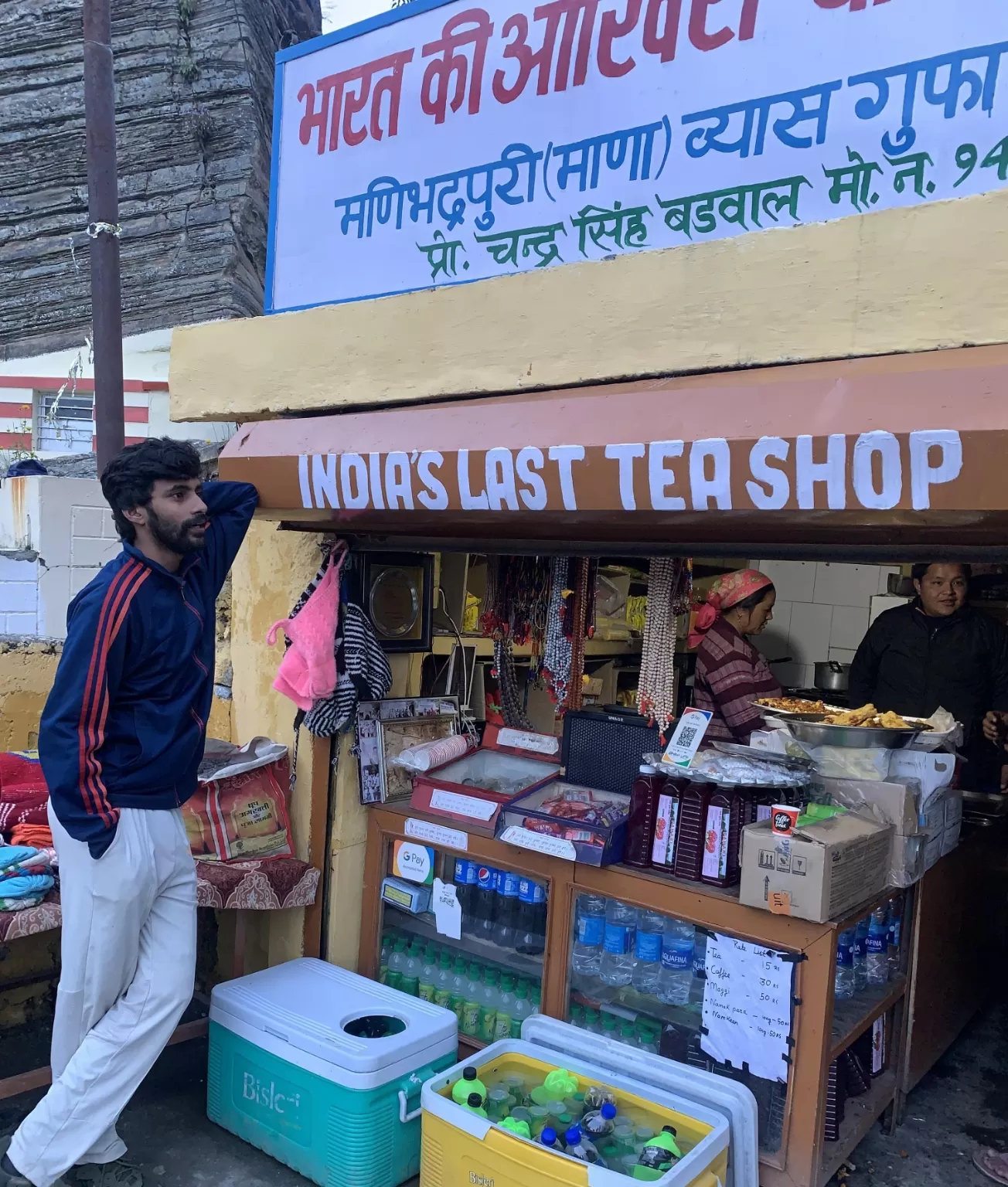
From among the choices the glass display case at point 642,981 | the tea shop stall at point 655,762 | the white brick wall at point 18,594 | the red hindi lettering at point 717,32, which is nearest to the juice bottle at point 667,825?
the tea shop stall at point 655,762

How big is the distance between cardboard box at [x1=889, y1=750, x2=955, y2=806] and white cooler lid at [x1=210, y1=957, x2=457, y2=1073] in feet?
5.81

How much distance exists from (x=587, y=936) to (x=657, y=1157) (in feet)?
2.95

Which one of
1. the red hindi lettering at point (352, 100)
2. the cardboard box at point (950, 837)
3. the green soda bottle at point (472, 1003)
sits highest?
the red hindi lettering at point (352, 100)

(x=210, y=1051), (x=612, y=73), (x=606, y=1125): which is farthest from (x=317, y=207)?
(x=606, y=1125)

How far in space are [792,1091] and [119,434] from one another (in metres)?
3.98

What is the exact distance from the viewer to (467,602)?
17.2ft

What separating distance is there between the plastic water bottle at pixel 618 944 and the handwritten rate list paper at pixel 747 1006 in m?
0.32

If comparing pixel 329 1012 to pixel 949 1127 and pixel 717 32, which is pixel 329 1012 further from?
pixel 717 32

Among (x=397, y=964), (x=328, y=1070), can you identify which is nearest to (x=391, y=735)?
(x=397, y=964)

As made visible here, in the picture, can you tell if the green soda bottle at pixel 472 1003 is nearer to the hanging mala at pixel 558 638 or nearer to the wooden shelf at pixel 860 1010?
the hanging mala at pixel 558 638

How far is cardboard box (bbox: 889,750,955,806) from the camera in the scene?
317cm

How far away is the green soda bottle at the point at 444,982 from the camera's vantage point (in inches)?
144

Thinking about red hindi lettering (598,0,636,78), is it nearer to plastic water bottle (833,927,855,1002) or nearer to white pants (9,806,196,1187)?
white pants (9,806,196,1187)

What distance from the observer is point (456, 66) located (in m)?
3.56
